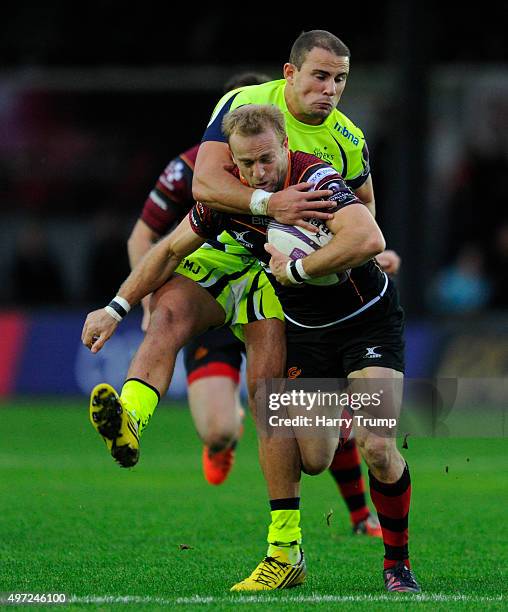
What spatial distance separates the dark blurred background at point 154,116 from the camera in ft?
57.2

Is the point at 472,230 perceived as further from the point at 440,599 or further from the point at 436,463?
the point at 440,599

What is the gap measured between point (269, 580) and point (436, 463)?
4.78 m

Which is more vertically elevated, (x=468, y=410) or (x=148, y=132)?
(x=148, y=132)

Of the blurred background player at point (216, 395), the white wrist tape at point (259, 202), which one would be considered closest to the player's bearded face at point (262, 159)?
the white wrist tape at point (259, 202)

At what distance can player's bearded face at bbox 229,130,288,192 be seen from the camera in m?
6.11

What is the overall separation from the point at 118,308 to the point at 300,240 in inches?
37.3

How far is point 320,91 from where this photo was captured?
6.59m

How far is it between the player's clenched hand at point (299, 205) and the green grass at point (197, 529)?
157cm

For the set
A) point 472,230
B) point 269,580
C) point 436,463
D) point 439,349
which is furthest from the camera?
point 472,230

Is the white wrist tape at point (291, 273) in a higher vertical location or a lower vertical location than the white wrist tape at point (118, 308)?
higher

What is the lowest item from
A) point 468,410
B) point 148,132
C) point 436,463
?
point 436,463

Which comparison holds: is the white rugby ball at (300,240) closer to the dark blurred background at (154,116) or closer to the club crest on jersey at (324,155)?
the club crest on jersey at (324,155)

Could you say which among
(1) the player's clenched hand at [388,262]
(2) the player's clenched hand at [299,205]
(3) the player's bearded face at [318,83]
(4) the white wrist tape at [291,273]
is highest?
(3) the player's bearded face at [318,83]

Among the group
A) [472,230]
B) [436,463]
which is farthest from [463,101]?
[436,463]
